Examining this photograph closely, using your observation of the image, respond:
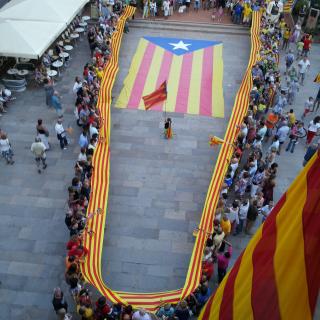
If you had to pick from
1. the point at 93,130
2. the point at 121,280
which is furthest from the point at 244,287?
the point at 93,130

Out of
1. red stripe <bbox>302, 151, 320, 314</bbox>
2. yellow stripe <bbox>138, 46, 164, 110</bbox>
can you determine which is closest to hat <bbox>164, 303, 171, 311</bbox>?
red stripe <bbox>302, 151, 320, 314</bbox>

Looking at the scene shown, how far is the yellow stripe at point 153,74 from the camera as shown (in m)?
18.9

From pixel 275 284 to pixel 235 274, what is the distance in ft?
2.08

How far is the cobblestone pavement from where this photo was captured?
11.0 meters

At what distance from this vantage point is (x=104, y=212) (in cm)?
1173

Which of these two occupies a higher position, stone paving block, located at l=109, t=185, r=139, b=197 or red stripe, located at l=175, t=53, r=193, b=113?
red stripe, located at l=175, t=53, r=193, b=113

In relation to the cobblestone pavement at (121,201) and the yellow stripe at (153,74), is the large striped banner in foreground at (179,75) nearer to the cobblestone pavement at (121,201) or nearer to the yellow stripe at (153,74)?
the yellow stripe at (153,74)

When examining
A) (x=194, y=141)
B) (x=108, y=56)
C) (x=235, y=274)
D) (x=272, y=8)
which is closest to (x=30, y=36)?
(x=108, y=56)

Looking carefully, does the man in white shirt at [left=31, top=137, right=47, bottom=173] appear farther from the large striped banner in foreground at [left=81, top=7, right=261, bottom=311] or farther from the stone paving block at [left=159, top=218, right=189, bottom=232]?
the stone paving block at [left=159, top=218, right=189, bottom=232]

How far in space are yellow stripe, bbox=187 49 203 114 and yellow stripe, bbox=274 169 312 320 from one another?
1415 centimetres

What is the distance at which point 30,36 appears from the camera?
58.6 feet

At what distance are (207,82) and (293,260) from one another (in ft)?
55.7

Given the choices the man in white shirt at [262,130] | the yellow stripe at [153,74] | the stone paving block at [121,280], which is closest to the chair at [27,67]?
the yellow stripe at [153,74]

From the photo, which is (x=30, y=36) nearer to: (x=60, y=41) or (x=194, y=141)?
(x=60, y=41)
